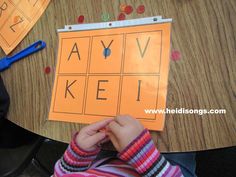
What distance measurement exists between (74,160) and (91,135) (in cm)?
7

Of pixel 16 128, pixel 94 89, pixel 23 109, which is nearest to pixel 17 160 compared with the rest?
pixel 16 128

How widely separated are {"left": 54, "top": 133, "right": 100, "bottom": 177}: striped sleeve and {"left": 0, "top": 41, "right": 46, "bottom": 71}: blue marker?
0.75 feet

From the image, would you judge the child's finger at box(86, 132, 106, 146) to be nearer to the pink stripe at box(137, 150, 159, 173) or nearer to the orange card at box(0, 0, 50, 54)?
the pink stripe at box(137, 150, 159, 173)

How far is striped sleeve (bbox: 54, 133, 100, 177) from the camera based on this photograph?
51cm

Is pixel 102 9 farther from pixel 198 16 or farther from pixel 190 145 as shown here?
pixel 190 145

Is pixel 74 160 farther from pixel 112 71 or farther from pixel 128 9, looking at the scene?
pixel 128 9

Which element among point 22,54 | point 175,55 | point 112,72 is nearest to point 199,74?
point 175,55

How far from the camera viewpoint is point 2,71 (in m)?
0.65

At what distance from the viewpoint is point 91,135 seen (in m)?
0.49

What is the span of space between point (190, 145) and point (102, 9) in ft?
1.04

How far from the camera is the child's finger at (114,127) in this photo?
0.45 metres

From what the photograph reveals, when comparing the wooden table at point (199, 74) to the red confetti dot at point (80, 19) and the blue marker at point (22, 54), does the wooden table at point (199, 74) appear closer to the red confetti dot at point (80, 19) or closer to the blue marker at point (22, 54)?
the red confetti dot at point (80, 19)

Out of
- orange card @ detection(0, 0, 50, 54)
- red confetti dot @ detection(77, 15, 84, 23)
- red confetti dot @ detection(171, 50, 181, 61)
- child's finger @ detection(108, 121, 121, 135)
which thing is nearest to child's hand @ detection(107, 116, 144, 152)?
child's finger @ detection(108, 121, 121, 135)

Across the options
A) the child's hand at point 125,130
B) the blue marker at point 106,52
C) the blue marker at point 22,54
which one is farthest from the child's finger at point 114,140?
the blue marker at point 22,54
